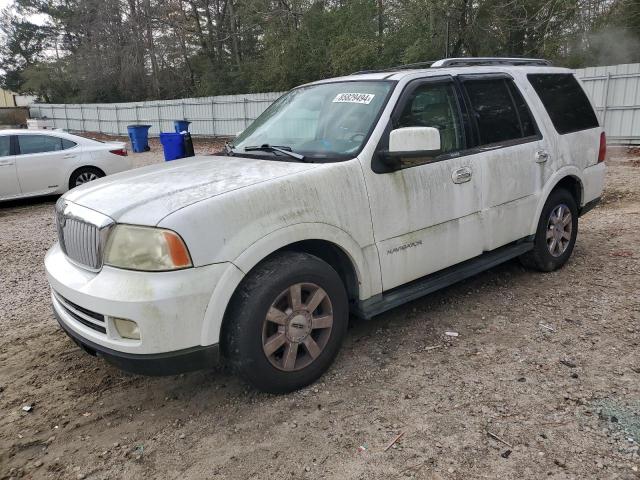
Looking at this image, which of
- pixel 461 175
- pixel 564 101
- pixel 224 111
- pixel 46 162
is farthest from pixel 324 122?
pixel 224 111

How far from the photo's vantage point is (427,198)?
3656 mm

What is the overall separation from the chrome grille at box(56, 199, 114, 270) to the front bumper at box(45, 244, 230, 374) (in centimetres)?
13

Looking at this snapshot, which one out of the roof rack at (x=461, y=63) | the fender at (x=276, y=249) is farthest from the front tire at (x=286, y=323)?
the roof rack at (x=461, y=63)

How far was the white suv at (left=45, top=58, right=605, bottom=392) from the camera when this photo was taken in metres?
2.71

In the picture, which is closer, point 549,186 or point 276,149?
point 276,149

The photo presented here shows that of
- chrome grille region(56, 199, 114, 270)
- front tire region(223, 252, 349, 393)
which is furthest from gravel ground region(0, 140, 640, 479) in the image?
chrome grille region(56, 199, 114, 270)

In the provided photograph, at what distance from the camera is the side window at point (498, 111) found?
4.12 metres

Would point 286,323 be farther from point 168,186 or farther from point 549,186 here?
point 549,186

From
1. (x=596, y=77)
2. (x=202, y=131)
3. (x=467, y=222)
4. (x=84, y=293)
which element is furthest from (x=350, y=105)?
(x=202, y=131)

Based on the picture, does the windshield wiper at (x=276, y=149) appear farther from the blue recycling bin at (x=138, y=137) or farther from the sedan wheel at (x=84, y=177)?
the blue recycling bin at (x=138, y=137)

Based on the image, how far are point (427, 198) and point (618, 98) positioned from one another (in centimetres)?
1337

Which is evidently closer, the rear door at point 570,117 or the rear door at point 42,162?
the rear door at point 570,117

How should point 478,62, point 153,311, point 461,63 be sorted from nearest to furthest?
point 153,311
point 461,63
point 478,62

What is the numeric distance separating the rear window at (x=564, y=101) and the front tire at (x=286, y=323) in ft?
9.36
